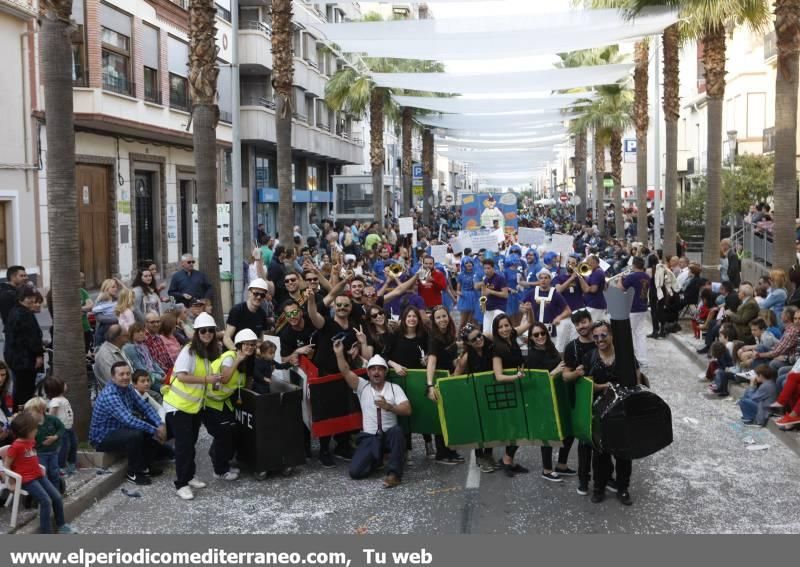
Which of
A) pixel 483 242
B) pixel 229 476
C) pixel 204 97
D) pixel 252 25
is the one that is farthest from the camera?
pixel 252 25

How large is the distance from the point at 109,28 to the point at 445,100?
10872mm

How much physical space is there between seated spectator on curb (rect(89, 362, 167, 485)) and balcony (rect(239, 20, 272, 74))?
28.0 meters

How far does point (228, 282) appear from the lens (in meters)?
19.5

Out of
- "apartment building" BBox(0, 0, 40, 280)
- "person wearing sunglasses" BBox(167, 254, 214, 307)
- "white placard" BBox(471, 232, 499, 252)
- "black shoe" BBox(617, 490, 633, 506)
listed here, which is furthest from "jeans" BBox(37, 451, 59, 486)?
"white placard" BBox(471, 232, 499, 252)

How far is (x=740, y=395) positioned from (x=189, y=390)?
7534mm

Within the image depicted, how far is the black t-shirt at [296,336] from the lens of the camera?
9.89 meters

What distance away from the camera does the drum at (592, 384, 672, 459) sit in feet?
25.3

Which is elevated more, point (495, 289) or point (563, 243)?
point (563, 243)

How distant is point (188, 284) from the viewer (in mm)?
14578

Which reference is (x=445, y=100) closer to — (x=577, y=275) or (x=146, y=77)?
(x=146, y=77)

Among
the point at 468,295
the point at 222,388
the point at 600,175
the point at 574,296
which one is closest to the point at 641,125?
the point at 468,295

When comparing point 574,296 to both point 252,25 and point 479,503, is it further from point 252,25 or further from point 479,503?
point 252,25

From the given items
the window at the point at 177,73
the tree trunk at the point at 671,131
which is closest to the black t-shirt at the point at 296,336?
the tree trunk at the point at 671,131

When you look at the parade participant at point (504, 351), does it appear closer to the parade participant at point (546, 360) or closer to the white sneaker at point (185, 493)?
the parade participant at point (546, 360)
